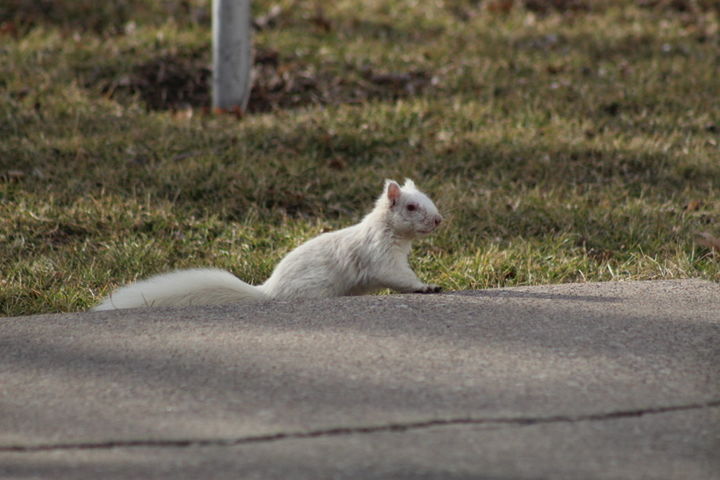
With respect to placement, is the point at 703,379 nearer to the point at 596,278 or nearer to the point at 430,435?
the point at 430,435

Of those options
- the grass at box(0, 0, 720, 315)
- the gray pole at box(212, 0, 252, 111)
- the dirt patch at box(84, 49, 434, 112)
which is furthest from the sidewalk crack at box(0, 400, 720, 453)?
the dirt patch at box(84, 49, 434, 112)

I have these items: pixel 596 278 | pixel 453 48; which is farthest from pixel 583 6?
pixel 596 278

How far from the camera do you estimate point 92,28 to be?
9289mm

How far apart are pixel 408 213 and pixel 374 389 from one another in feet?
4.53

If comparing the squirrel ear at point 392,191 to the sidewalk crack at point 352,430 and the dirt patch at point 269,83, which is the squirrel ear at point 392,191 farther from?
the dirt patch at point 269,83

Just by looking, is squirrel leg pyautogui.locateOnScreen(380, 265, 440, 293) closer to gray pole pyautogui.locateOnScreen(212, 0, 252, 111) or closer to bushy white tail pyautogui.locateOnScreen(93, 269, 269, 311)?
bushy white tail pyautogui.locateOnScreen(93, 269, 269, 311)

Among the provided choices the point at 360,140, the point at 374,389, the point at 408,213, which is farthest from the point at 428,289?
the point at 360,140

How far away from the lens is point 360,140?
705 cm

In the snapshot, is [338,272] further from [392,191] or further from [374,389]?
[374,389]

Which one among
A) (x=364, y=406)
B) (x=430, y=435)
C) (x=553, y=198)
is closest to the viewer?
(x=430, y=435)

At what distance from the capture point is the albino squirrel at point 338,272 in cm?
430

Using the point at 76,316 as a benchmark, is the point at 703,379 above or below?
above

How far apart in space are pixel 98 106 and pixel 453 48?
11.0 ft

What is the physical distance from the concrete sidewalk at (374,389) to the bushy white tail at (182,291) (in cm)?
19
